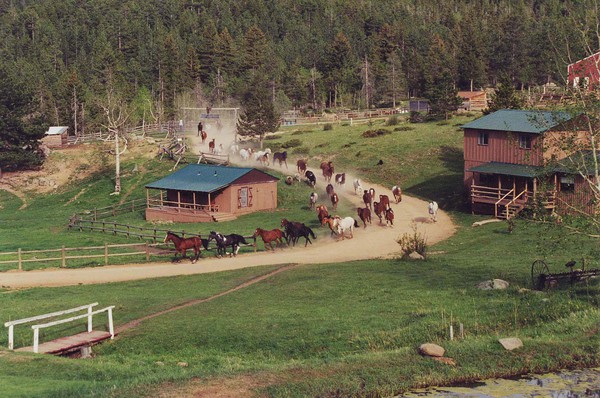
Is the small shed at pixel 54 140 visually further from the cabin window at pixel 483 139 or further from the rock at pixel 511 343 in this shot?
the rock at pixel 511 343

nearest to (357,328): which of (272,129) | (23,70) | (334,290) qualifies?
(334,290)

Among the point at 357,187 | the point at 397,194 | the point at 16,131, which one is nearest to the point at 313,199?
the point at 357,187

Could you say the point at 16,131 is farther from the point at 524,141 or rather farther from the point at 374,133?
the point at 524,141

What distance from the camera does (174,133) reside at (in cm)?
10081

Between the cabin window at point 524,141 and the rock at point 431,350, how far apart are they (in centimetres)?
3641

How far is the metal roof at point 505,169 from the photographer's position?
2344 inches

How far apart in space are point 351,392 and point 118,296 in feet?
54.0

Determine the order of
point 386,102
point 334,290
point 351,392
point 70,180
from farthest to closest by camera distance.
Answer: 1. point 386,102
2. point 70,180
3. point 334,290
4. point 351,392

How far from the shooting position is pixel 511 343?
2855cm

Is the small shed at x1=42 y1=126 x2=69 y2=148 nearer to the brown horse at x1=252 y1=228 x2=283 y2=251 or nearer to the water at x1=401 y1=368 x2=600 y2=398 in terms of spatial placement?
the brown horse at x1=252 y1=228 x2=283 y2=251

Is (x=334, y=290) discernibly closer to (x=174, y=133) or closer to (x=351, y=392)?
(x=351, y=392)

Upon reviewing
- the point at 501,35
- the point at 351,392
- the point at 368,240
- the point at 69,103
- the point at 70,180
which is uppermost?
the point at 501,35

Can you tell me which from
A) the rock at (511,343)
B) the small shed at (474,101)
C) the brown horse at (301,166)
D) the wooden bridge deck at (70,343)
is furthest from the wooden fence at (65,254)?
the small shed at (474,101)

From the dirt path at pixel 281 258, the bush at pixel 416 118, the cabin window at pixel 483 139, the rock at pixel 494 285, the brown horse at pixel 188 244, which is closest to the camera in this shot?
the rock at pixel 494 285
